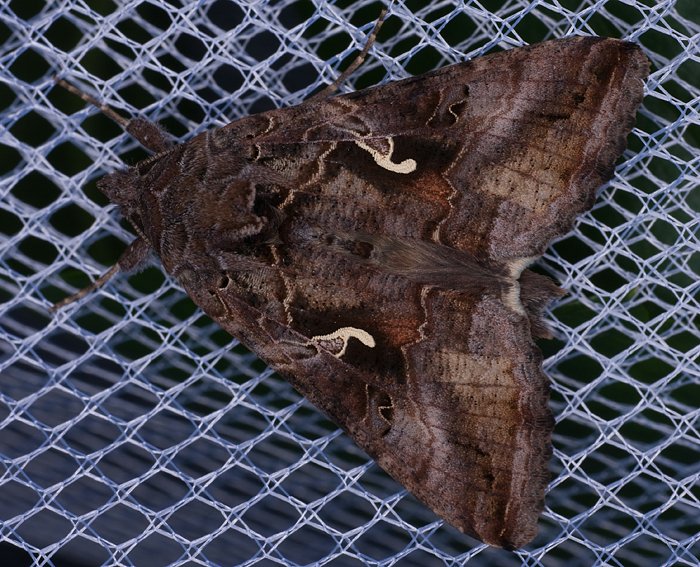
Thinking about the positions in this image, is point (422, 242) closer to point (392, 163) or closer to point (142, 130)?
point (392, 163)

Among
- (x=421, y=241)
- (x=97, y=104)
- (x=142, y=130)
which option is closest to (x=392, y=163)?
(x=421, y=241)

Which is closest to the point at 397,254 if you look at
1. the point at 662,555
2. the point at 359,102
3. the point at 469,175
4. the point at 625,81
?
the point at 469,175

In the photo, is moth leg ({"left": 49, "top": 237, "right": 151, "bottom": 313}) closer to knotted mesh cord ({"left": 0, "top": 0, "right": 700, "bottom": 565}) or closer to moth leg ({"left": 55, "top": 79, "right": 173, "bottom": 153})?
knotted mesh cord ({"left": 0, "top": 0, "right": 700, "bottom": 565})

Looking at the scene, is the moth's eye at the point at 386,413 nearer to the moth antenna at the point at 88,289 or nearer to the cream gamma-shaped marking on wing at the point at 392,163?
the cream gamma-shaped marking on wing at the point at 392,163

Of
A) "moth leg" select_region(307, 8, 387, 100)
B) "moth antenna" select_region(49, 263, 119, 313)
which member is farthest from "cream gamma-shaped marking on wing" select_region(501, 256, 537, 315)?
"moth antenna" select_region(49, 263, 119, 313)

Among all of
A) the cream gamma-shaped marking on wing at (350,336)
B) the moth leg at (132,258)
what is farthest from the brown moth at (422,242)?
the moth leg at (132,258)

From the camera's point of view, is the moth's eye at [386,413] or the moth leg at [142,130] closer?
the moth's eye at [386,413]

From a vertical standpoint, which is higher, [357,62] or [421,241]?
[357,62]
